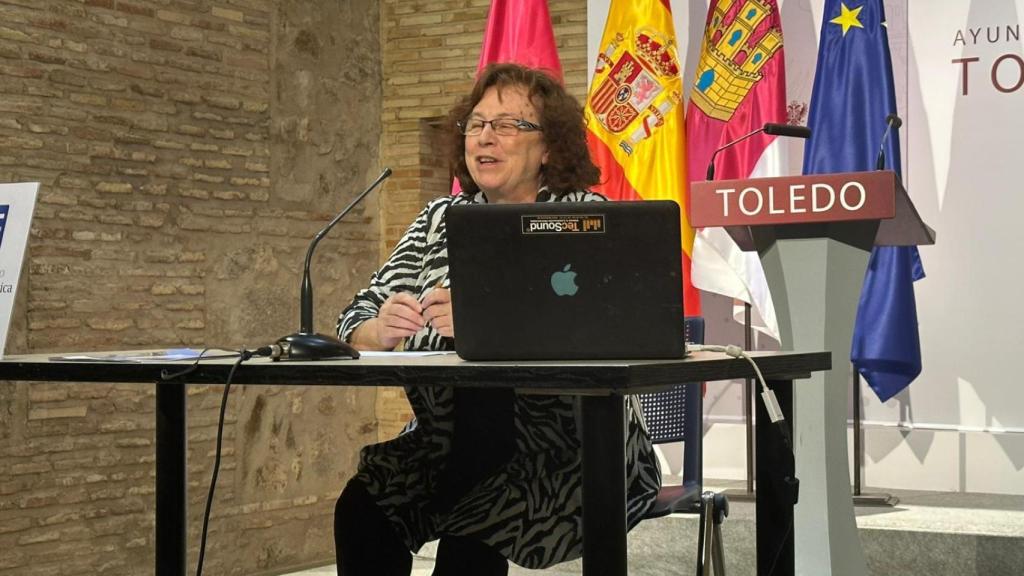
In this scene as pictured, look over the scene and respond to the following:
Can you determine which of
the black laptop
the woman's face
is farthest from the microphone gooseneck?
the black laptop

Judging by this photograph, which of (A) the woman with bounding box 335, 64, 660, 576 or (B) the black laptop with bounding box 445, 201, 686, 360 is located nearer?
(B) the black laptop with bounding box 445, 201, 686, 360

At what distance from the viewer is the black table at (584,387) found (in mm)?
1625

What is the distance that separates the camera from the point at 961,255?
16.9 feet

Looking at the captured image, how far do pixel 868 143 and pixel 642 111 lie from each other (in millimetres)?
996

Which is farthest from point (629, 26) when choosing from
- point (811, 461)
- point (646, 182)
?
point (811, 461)

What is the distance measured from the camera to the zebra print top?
2.20 meters

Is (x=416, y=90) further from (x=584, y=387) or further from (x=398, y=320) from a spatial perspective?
(x=584, y=387)

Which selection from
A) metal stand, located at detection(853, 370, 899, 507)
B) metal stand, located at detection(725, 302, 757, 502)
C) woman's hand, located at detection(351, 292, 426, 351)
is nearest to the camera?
woman's hand, located at detection(351, 292, 426, 351)

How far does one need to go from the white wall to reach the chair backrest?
2.15 meters

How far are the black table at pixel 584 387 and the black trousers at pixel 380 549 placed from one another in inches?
11.4

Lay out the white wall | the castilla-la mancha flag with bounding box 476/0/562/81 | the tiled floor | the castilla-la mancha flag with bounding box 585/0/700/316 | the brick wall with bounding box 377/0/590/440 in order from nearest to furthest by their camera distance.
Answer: the tiled floor, the white wall, the castilla-la mancha flag with bounding box 585/0/700/316, the castilla-la mancha flag with bounding box 476/0/562/81, the brick wall with bounding box 377/0/590/440

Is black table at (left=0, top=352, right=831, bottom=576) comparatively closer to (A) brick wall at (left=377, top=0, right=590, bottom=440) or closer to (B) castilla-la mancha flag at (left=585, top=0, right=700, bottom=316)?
(B) castilla-la mancha flag at (left=585, top=0, right=700, bottom=316)

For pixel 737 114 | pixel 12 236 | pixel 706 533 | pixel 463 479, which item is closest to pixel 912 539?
pixel 706 533

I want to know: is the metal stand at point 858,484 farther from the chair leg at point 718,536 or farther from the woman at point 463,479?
the woman at point 463,479
